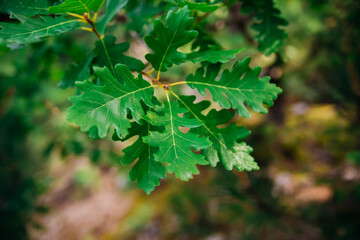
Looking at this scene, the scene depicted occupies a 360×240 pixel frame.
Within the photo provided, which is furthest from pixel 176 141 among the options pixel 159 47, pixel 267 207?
pixel 267 207

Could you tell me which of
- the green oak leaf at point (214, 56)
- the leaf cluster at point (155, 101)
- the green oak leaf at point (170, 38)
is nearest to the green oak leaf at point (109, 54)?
the leaf cluster at point (155, 101)

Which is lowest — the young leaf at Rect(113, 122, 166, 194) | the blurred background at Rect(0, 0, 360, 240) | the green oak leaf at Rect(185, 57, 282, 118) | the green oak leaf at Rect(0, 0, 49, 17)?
the blurred background at Rect(0, 0, 360, 240)

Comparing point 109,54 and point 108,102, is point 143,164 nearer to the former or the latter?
point 108,102

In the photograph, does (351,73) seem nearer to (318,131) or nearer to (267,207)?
(267,207)

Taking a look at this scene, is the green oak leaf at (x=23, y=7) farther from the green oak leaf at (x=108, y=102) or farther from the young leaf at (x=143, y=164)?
the young leaf at (x=143, y=164)

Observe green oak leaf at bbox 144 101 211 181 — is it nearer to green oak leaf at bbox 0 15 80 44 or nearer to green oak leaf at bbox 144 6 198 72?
green oak leaf at bbox 144 6 198 72

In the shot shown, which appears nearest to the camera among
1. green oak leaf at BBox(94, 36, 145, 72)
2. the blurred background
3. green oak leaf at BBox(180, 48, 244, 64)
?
green oak leaf at BBox(180, 48, 244, 64)

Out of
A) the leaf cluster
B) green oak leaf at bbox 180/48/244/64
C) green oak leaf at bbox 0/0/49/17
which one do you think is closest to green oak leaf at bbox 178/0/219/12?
the leaf cluster
